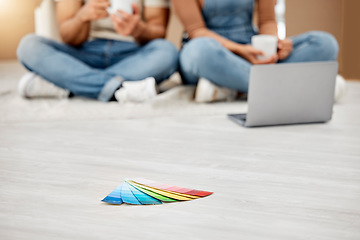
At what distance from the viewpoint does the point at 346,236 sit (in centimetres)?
73

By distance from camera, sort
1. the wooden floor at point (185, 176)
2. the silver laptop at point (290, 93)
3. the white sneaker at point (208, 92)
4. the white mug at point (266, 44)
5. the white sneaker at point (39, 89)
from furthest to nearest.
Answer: the white sneaker at point (39, 89) → the white sneaker at point (208, 92) → the white mug at point (266, 44) → the silver laptop at point (290, 93) → the wooden floor at point (185, 176)

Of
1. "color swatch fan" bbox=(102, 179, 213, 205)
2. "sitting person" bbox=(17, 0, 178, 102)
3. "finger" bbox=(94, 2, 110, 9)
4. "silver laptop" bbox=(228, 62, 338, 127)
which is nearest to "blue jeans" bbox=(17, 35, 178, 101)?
"sitting person" bbox=(17, 0, 178, 102)

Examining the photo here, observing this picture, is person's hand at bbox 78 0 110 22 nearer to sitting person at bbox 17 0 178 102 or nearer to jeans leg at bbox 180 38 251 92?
sitting person at bbox 17 0 178 102

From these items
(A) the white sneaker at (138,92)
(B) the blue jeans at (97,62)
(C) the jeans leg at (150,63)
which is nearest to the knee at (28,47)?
(B) the blue jeans at (97,62)

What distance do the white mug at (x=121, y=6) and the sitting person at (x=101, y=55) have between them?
0.02 meters

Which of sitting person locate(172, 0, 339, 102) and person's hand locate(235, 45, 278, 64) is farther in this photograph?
sitting person locate(172, 0, 339, 102)

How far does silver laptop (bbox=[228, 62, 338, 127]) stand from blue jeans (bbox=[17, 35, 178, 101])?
1.74 ft

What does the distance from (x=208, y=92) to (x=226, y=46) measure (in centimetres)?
19

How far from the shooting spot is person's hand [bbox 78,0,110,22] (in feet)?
5.55

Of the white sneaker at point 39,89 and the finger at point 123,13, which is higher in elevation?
the finger at point 123,13

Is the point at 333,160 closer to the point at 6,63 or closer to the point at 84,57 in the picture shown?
the point at 84,57

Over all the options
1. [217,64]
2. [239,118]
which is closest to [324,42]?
[217,64]

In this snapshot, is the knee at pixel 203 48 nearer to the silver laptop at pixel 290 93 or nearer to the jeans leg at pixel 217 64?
the jeans leg at pixel 217 64

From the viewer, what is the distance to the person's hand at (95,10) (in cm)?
169
